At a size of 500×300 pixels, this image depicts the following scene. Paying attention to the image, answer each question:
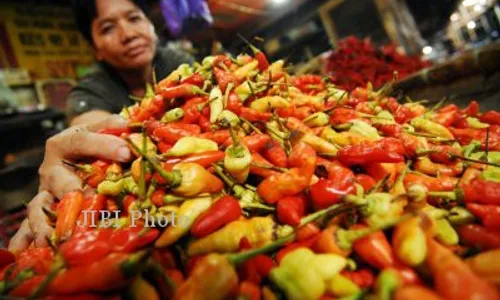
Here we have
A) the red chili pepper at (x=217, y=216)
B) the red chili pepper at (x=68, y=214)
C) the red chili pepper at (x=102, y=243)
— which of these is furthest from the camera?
the red chili pepper at (x=68, y=214)

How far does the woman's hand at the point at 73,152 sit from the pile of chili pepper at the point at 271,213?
0.08m

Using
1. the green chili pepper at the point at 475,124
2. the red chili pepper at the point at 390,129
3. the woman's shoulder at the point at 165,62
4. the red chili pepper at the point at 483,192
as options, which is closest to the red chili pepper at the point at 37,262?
the red chili pepper at the point at 483,192

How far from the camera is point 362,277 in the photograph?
46.1 inches

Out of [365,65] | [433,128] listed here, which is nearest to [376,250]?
[433,128]

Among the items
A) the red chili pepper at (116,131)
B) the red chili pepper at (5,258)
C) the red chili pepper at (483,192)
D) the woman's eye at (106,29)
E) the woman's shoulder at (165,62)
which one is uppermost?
the woman's eye at (106,29)

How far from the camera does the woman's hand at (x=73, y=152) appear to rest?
73.4 inches

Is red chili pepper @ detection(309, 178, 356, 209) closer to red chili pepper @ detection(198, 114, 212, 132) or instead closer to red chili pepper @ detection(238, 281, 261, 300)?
red chili pepper @ detection(238, 281, 261, 300)

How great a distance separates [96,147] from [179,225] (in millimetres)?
864

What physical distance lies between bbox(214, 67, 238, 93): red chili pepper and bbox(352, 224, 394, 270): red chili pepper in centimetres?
133

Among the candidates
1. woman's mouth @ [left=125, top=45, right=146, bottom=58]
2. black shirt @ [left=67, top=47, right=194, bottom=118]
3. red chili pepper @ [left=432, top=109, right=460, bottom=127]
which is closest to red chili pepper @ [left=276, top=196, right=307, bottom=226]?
red chili pepper @ [left=432, top=109, right=460, bottom=127]

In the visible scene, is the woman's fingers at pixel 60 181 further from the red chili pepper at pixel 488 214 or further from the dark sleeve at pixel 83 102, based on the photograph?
the red chili pepper at pixel 488 214

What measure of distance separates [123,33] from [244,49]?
143 cm

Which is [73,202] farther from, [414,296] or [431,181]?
[431,181]

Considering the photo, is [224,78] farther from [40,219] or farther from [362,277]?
[362,277]
